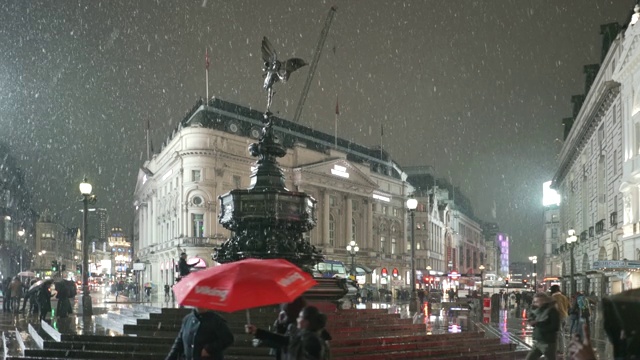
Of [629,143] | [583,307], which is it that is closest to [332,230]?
[629,143]

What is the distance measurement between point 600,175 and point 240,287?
49275 mm

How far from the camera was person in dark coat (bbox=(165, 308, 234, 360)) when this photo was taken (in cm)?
907

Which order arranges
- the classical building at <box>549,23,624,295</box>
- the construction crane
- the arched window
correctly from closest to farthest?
the classical building at <box>549,23,624,295</box> < the arched window < the construction crane

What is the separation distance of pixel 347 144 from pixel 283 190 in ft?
296

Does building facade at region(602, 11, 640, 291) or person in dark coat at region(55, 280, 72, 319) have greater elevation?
building facade at region(602, 11, 640, 291)

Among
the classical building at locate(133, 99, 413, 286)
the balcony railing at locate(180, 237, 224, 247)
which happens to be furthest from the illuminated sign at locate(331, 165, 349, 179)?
the balcony railing at locate(180, 237, 224, 247)

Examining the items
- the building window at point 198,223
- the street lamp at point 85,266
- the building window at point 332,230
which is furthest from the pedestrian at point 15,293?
the building window at point 332,230

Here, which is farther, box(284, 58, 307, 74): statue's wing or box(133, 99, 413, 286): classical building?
box(133, 99, 413, 286): classical building

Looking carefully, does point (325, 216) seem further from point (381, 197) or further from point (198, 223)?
point (198, 223)

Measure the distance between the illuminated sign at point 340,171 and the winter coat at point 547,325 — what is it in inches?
3276

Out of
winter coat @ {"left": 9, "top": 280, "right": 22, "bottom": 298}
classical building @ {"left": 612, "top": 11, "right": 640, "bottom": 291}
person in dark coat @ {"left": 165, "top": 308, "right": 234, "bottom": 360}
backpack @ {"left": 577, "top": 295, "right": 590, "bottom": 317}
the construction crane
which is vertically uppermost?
the construction crane

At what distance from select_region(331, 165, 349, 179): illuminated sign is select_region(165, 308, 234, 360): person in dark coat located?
87.1 metres

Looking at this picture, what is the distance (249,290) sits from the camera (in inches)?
316

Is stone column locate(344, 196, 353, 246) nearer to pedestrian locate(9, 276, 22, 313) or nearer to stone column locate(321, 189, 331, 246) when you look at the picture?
stone column locate(321, 189, 331, 246)
